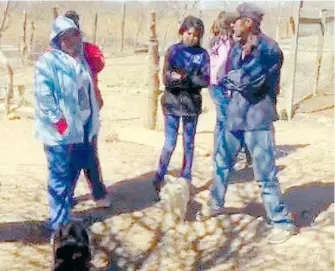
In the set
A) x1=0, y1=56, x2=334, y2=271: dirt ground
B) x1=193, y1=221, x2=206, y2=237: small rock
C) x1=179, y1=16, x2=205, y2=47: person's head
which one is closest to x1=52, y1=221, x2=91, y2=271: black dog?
x1=0, y1=56, x2=334, y2=271: dirt ground

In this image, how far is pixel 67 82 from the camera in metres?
4.35

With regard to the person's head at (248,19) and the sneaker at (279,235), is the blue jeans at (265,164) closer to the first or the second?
the sneaker at (279,235)

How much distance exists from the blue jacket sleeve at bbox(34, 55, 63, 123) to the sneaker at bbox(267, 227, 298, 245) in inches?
63.5

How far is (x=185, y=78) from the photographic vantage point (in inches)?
209

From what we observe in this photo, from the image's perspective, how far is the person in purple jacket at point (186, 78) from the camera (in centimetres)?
525

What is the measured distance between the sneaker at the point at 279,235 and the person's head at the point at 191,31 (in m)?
1.52

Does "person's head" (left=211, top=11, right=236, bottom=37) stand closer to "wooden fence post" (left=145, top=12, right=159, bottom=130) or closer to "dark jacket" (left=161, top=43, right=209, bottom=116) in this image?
"dark jacket" (left=161, top=43, right=209, bottom=116)

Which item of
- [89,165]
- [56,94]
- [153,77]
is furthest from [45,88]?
[153,77]

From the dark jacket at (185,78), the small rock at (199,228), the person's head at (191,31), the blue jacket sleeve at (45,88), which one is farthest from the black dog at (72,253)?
the person's head at (191,31)

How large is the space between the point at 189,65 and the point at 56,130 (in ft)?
4.29

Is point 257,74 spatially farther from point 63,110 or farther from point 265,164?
point 63,110

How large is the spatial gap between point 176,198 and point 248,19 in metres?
1.35

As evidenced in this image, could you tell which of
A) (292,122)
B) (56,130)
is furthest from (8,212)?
(292,122)

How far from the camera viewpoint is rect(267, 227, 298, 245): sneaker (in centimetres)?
464
